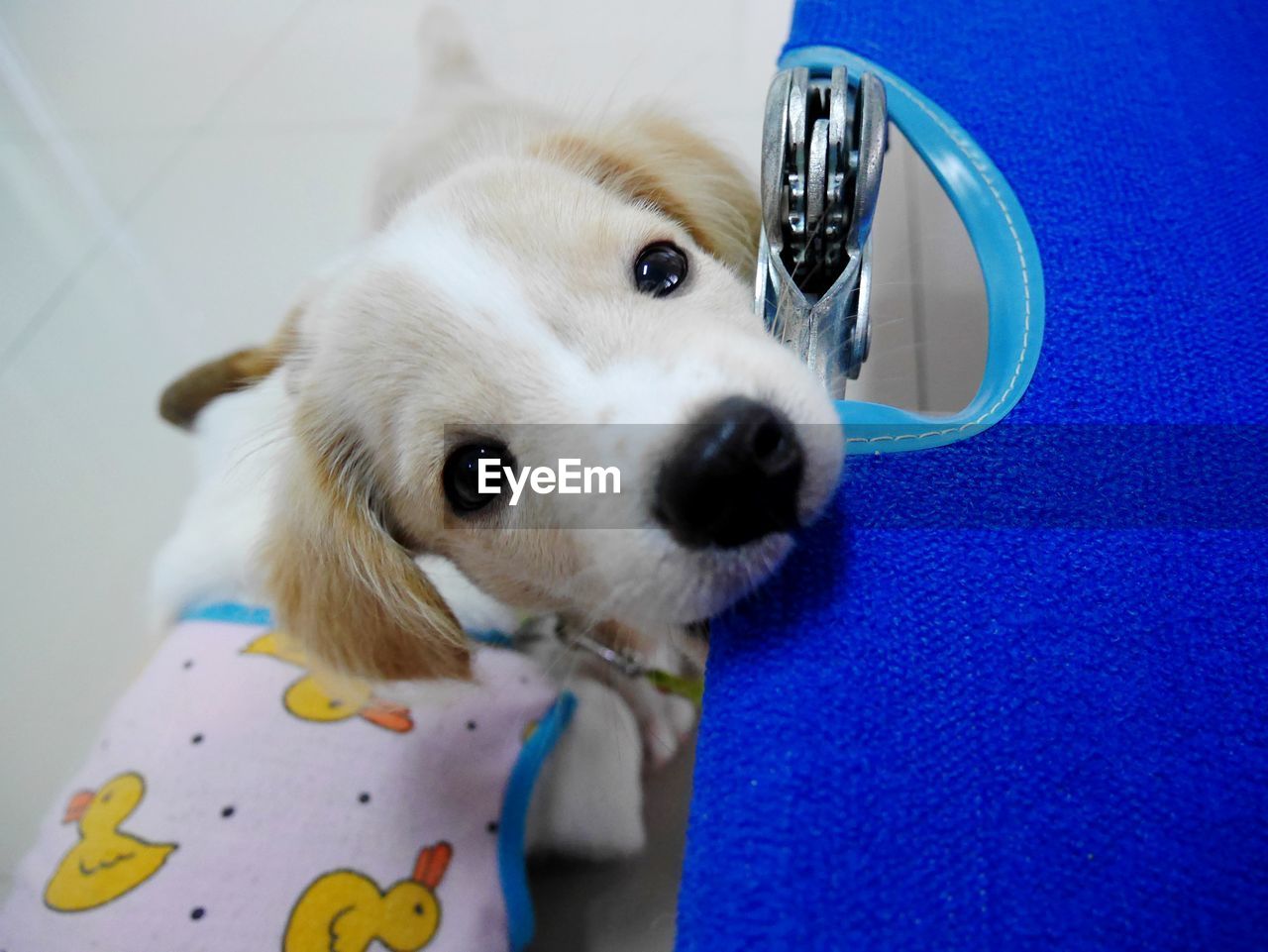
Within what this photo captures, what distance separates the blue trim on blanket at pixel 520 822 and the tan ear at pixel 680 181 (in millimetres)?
610

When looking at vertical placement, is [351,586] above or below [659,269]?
below

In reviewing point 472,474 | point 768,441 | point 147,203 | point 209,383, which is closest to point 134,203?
point 147,203

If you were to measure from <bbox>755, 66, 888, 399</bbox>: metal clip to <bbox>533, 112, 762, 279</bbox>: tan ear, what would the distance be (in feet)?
0.56

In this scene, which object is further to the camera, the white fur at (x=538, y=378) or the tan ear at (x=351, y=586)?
the tan ear at (x=351, y=586)

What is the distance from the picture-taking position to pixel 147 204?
2029mm

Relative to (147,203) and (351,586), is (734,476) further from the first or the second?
(147,203)

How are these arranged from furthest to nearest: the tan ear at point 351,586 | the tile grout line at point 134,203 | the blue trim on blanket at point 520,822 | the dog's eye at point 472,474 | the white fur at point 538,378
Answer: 1. the tile grout line at point 134,203
2. the blue trim on blanket at point 520,822
3. the tan ear at point 351,586
4. the dog's eye at point 472,474
5. the white fur at point 538,378

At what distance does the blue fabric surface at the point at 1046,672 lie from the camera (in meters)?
0.42

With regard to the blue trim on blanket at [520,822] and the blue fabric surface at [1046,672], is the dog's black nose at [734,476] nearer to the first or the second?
the blue fabric surface at [1046,672]

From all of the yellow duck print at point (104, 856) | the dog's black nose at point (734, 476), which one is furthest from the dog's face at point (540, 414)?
the yellow duck print at point (104, 856)

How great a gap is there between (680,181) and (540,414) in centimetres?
41

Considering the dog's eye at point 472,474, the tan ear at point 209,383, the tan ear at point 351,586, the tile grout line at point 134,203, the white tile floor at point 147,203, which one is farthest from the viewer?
the tile grout line at point 134,203

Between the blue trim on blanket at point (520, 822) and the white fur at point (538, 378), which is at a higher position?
the white fur at point (538, 378)

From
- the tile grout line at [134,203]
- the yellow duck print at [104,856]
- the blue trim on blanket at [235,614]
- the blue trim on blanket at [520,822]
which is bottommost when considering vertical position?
the yellow duck print at [104,856]
